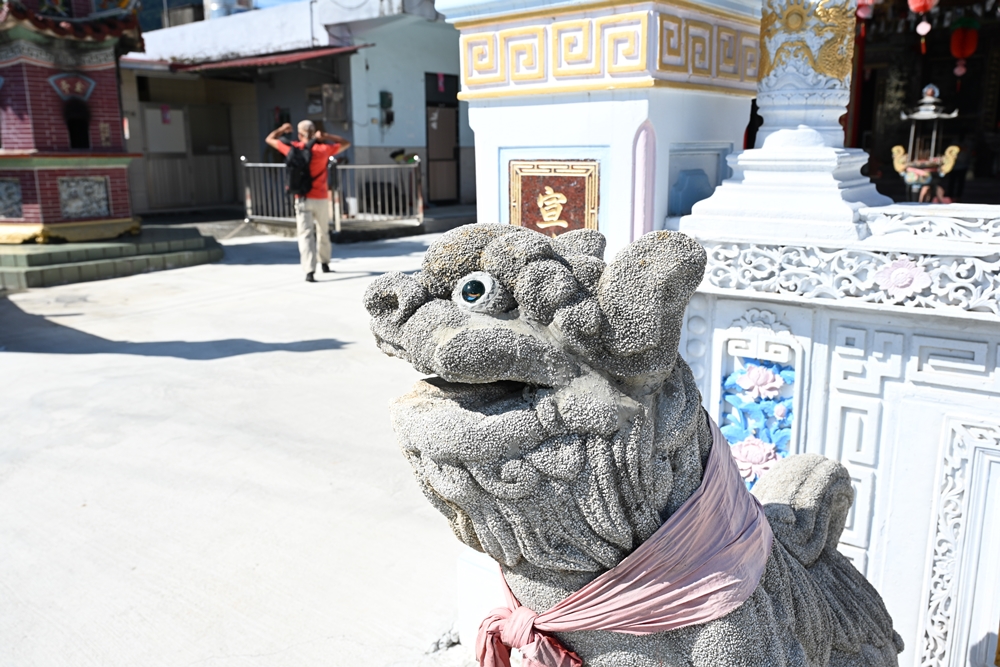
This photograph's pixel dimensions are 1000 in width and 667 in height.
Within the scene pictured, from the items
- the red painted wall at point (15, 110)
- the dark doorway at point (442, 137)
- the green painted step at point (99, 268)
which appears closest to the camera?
the green painted step at point (99, 268)

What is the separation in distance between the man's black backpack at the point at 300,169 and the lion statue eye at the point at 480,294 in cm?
758

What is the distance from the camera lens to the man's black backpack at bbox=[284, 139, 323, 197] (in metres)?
8.27

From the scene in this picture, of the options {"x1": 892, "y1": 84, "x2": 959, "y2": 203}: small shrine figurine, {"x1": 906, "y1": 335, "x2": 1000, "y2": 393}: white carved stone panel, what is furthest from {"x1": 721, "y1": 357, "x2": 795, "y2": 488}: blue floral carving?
{"x1": 892, "y1": 84, "x2": 959, "y2": 203}: small shrine figurine

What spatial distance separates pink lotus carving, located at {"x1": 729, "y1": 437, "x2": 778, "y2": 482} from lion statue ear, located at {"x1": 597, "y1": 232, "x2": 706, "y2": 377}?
1.45 m

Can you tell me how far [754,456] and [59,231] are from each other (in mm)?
9237

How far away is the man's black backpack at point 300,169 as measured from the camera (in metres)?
8.27

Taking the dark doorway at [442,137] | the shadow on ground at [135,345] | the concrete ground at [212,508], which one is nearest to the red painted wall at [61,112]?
the shadow on ground at [135,345]

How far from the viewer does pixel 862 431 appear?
2301mm

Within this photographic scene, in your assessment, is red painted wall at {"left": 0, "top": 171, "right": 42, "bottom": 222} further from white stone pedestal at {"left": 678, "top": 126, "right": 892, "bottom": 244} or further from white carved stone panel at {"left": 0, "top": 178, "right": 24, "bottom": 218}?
white stone pedestal at {"left": 678, "top": 126, "right": 892, "bottom": 244}

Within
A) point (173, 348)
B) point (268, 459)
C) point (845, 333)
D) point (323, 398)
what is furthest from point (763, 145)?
point (173, 348)

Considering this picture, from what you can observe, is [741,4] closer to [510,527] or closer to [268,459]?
[510,527]

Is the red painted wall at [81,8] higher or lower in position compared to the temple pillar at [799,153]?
higher

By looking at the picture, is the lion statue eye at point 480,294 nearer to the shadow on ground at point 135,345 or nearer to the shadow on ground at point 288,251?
the shadow on ground at point 135,345

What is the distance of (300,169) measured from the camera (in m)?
8.35
